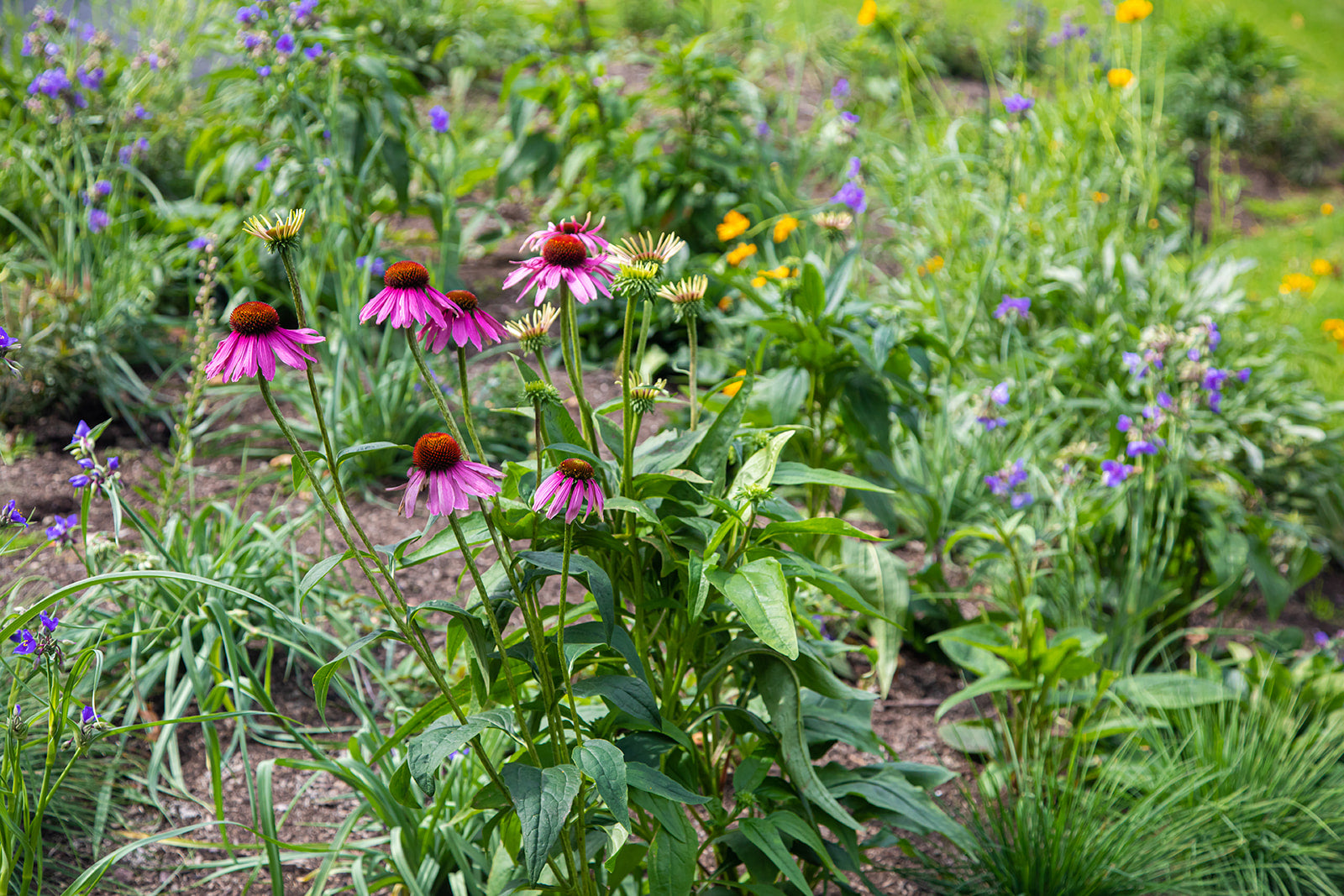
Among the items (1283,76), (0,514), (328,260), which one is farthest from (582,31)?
(1283,76)

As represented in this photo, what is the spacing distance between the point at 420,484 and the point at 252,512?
1725 millimetres

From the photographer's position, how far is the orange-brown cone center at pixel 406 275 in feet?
3.54

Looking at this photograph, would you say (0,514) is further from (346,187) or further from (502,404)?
(346,187)

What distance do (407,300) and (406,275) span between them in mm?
27

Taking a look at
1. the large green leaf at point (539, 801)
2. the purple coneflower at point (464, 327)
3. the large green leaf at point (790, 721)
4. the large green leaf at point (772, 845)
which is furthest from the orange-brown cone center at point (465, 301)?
the large green leaf at point (772, 845)

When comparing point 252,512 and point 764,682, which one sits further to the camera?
point 252,512

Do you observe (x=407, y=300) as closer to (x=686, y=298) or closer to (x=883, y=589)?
(x=686, y=298)

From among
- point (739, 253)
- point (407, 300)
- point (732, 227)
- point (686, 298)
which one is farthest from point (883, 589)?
point (407, 300)

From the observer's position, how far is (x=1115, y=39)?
4.32m

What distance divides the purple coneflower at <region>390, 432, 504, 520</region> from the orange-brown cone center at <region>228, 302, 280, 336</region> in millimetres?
200

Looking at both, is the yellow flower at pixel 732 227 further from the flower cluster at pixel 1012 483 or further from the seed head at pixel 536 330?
the seed head at pixel 536 330

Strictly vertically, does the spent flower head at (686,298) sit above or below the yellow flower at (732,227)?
above

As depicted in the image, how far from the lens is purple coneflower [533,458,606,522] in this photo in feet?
3.68

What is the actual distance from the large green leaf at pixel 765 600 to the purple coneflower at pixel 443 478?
35cm
